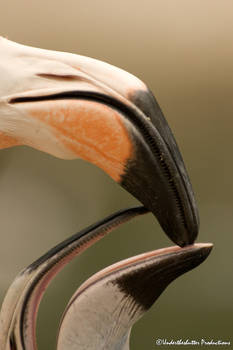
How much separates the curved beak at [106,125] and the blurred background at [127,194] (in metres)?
0.76

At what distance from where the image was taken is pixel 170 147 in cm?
74

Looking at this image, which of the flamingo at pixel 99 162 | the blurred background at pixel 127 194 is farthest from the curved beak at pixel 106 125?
the blurred background at pixel 127 194

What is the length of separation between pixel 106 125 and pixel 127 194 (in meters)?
0.82

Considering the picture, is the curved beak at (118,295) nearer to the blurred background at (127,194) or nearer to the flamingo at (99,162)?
the flamingo at (99,162)

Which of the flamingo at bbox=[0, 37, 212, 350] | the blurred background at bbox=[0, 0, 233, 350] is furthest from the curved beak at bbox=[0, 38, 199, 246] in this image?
the blurred background at bbox=[0, 0, 233, 350]

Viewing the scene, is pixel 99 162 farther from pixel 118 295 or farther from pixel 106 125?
pixel 118 295

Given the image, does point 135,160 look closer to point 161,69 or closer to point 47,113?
point 47,113

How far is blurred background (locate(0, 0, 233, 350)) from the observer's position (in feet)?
4.87

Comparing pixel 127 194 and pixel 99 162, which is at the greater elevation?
pixel 99 162

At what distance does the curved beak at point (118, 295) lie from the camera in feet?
2.52

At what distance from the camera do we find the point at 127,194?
4.97ft

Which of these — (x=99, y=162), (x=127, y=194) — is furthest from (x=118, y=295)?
(x=127, y=194)

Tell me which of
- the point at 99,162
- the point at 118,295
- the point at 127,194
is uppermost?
the point at 99,162

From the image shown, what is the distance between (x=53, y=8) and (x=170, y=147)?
94 centimetres
